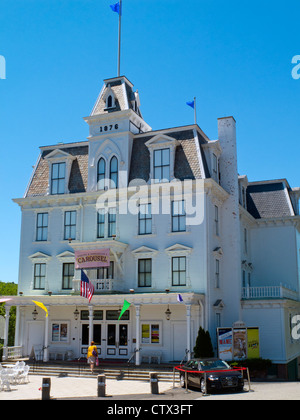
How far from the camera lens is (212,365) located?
19.8 metres

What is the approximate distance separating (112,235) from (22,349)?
9.28 metres

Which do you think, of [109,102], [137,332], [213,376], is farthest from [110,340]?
[109,102]

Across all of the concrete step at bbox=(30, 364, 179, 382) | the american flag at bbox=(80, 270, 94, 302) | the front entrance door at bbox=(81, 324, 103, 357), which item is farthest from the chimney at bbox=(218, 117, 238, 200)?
the concrete step at bbox=(30, 364, 179, 382)

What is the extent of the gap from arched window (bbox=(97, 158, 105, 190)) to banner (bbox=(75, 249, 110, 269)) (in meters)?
4.46

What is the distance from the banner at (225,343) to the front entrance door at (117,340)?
6.02 metres

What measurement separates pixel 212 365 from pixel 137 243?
38.6 ft

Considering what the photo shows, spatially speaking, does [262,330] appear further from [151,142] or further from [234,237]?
[151,142]

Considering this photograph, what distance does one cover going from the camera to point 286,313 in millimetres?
30094

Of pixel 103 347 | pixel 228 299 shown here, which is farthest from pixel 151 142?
pixel 103 347

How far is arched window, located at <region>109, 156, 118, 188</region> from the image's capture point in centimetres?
3146

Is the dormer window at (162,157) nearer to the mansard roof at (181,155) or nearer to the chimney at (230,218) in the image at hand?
the mansard roof at (181,155)

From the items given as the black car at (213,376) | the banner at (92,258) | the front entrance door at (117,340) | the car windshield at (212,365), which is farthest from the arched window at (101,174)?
the car windshield at (212,365)
